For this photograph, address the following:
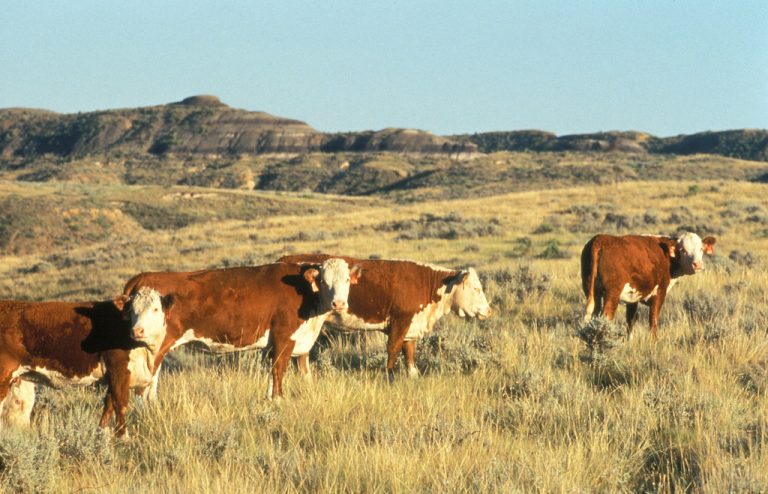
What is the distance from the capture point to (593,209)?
31.0 m

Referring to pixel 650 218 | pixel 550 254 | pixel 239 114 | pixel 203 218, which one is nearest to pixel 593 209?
pixel 650 218

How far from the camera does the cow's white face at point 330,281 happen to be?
746cm

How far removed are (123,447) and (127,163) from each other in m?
113

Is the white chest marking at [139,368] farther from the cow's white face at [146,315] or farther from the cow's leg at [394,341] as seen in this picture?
the cow's leg at [394,341]

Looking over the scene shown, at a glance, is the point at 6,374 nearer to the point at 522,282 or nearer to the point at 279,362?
the point at 279,362

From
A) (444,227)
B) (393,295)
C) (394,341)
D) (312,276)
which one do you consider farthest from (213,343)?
(444,227)

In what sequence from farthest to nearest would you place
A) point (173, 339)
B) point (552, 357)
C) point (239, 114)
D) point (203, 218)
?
1. point (239, 114)
2. point (203, 218)
3. point (552, 357)
4. point (173, 339)

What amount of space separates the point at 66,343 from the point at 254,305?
1864mm

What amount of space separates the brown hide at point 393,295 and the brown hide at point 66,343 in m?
3.03

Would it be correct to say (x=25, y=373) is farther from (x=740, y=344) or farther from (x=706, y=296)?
(x=706, y=296)

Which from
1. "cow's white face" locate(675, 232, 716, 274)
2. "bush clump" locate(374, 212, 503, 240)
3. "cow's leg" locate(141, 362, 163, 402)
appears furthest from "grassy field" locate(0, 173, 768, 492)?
"bush clump" locate(374, 212, 503, 240)

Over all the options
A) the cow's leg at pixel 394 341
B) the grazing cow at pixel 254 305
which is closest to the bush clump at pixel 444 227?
the cow's leg at pixel 394 341

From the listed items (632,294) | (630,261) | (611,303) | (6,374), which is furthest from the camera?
(632,294)

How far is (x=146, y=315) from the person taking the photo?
6.12 m
